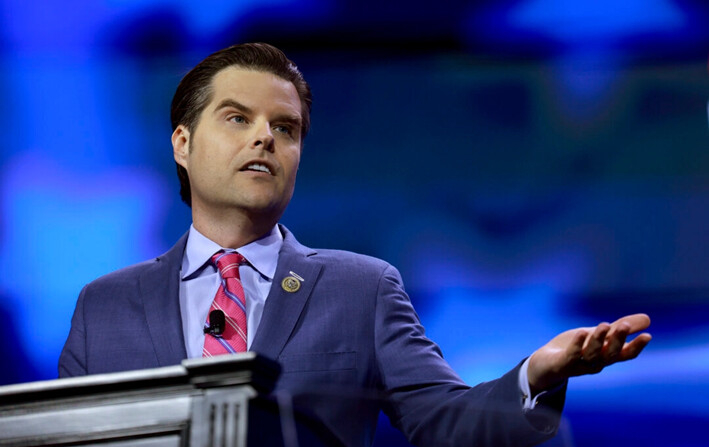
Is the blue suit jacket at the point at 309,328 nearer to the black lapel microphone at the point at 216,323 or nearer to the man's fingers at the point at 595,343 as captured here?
the black lapel microphone at the point at 216,323

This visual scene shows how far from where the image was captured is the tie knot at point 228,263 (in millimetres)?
1700

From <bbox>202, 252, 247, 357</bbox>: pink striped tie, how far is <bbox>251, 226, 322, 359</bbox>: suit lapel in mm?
47

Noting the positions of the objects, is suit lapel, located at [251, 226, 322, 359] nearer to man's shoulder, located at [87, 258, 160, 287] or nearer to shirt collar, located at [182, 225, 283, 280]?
shirt collar, located at [182, 225, 283, 280]

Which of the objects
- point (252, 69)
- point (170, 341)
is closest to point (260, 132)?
point (252, 69)

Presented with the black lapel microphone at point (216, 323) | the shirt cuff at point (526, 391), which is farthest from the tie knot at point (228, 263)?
the shirt cuff at point (526, 391)

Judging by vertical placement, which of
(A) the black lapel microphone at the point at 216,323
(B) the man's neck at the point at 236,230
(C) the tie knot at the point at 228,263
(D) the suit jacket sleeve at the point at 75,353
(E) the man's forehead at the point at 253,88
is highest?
(E) the man's forehead at the point at 253,88

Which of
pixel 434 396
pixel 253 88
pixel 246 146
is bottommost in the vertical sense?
pixel 434 396

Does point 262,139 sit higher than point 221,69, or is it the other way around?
point 221,69

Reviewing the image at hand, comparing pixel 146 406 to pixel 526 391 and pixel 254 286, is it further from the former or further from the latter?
pixel 254 286

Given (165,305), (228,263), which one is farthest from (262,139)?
(165,305)

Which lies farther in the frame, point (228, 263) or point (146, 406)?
point (228, 263)

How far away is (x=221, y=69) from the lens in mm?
1936

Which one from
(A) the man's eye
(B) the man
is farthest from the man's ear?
(A) the man's eye

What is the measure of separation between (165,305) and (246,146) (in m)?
0.36
